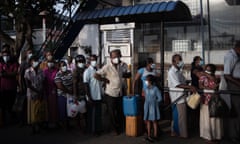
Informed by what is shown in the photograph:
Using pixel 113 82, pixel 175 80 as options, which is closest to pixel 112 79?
pixel 113 82

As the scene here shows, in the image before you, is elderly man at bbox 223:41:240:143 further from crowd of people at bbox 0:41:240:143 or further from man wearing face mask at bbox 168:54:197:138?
man wearing face mask at bbox 168:54:197:138

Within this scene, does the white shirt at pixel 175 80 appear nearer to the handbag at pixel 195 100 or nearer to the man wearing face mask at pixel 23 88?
the handbag at pixel 195 100

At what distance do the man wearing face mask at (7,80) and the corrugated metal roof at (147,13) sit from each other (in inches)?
89.0

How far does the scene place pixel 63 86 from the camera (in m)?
7.12

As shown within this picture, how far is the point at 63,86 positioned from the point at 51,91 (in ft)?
1.97

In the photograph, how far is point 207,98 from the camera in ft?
20.1

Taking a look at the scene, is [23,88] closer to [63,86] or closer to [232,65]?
[63,86]

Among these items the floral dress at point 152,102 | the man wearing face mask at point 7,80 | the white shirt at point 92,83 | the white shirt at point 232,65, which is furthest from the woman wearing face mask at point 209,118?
the man wearing face mask at point 7,80

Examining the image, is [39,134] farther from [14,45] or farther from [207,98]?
[14,45]

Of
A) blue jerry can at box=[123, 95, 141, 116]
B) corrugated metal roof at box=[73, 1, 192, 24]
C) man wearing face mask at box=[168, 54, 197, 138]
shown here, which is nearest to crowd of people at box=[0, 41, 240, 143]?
man wearing face mask at box=[168, 54, 197, 138]

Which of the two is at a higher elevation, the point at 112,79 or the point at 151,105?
the point at 112,79

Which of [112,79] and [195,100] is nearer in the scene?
[195,100]

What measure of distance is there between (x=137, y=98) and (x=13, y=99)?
359 centimetres

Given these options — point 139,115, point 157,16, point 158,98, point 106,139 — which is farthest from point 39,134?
point 157,16
